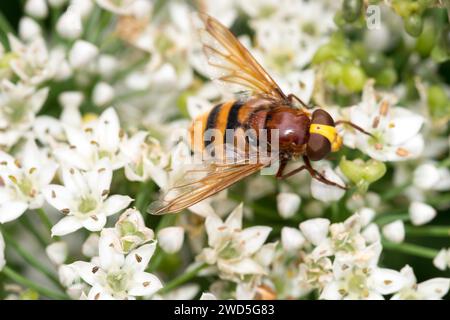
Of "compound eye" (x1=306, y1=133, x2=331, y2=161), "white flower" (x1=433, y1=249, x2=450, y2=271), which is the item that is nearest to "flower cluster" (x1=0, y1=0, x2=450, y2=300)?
"white flower" (x1=433, y1=249, x2=450, y2=271)

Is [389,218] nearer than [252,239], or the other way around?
[252,239]

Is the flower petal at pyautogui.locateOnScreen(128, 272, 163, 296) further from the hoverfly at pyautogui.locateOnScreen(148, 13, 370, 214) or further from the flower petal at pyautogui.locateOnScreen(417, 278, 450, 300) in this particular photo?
the flower petal at pyautogui.locateOnScreen(417, 278, 450, 300)

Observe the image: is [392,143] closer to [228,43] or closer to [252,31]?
[228,43]

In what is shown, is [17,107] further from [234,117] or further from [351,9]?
[351,9]

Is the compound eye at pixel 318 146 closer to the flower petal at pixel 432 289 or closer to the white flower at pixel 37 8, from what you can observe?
the flower petal at pixel 432 289

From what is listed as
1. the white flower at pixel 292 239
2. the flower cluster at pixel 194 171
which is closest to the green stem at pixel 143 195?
the flower cluster at pixel 194 171

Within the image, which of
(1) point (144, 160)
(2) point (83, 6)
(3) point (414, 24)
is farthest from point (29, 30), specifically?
(3) point (414, 24)
